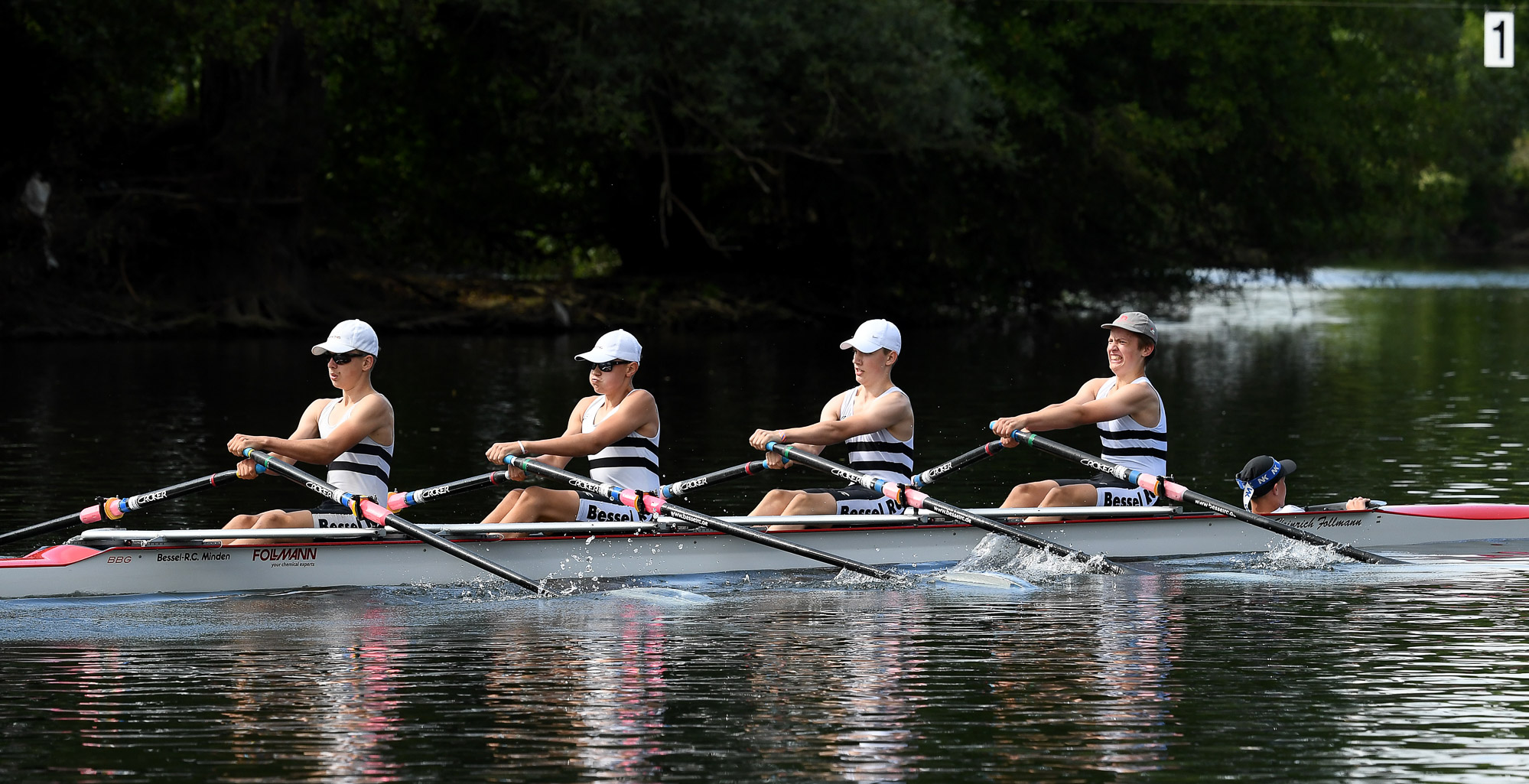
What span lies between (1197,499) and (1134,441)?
645mm

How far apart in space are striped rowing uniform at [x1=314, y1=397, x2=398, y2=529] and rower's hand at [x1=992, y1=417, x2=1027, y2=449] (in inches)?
160

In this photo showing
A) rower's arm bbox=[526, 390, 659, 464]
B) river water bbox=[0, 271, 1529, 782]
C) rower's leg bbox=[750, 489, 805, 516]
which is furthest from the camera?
rower's leg bbox=[750, 489, 805, 516]

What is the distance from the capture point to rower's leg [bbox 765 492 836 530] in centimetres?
1359

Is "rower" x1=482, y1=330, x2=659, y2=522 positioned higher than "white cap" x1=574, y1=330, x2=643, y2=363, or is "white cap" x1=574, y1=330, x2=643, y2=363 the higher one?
"white cap" x1=574, y1=330, x2=643, y2=363

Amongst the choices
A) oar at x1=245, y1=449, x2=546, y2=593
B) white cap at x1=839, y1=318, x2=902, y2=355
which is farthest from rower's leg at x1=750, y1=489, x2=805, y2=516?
oar at x1=245, y1=449, x2=546, y2=593

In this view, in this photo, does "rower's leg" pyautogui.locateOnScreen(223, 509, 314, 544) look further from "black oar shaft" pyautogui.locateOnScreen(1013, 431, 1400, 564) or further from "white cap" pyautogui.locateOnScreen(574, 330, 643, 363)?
"black oar shaft" pyautogui.locateOnScreen(1013, 431, 1400, 564)

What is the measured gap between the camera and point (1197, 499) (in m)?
13.9

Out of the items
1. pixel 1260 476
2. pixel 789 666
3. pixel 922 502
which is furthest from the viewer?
pixel 1260 476

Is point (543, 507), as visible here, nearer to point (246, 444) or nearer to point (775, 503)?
point (775, 503)

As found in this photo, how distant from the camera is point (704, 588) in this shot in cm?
1298

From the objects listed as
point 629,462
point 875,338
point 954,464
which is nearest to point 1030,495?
point 954,464

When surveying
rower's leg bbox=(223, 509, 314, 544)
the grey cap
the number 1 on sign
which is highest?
the number 1 on sign

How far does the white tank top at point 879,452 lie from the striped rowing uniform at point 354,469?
3.05 metres

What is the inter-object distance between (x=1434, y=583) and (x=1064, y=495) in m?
2.45
